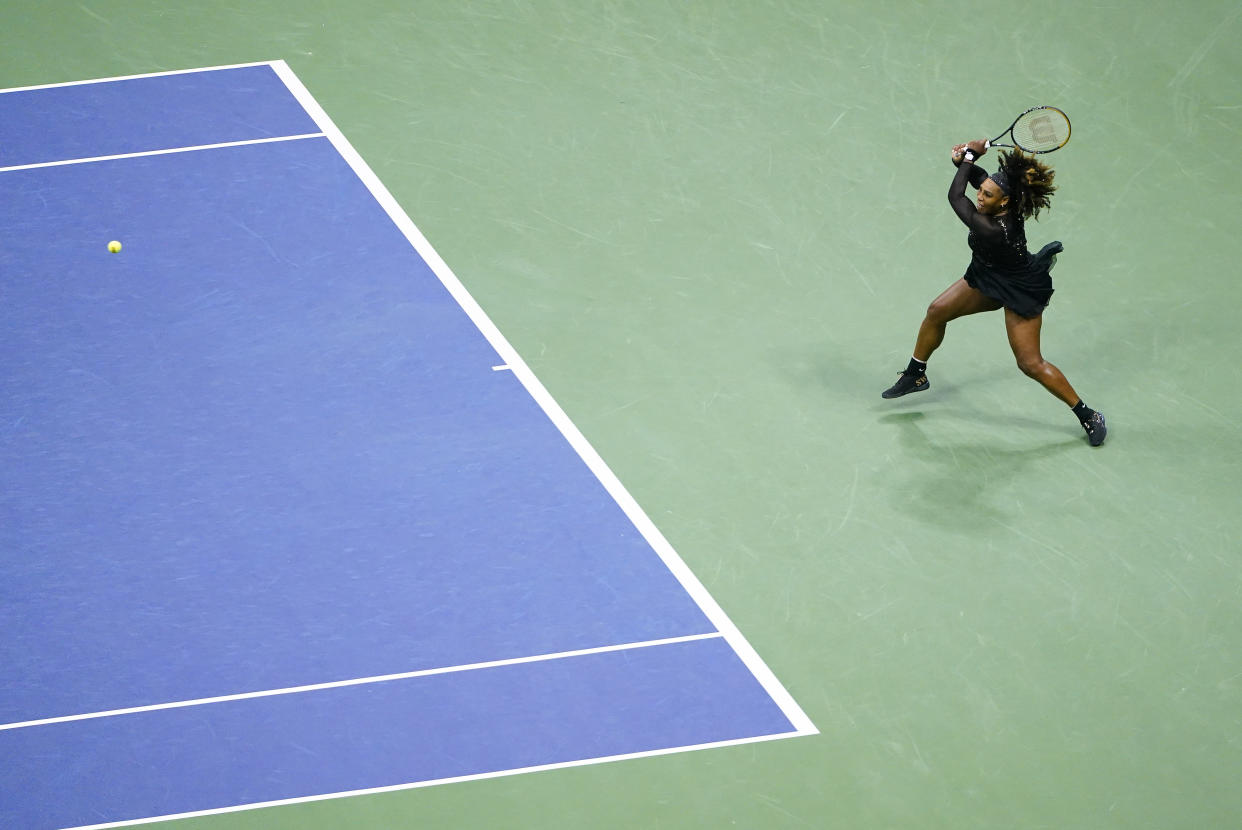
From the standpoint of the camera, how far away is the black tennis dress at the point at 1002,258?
9195 mm

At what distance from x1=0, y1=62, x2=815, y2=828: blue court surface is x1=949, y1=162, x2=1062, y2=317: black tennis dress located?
2.29 meters

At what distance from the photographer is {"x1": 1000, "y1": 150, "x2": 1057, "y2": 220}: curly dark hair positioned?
900 centimetres

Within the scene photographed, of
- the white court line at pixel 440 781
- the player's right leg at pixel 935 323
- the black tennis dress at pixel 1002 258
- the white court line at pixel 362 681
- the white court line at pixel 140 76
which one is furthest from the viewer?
the white court line at pixel 140 76

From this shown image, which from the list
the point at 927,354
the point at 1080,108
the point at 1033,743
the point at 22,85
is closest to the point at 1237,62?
the point at 1080,108

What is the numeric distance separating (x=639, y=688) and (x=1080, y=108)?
6109 mm

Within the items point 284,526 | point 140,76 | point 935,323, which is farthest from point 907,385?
point 140,76

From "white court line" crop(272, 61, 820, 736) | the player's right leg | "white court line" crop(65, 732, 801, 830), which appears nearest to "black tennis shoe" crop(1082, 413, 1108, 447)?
the player's right leg

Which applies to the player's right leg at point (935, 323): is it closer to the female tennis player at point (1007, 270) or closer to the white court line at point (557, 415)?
the female tennis player at point (1007, 270)

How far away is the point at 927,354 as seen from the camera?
990 cm

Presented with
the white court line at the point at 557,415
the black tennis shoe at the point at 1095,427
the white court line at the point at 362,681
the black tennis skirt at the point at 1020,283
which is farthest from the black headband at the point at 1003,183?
the white court line at the point at 362,681

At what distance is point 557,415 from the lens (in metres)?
9.95

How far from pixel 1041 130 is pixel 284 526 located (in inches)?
180

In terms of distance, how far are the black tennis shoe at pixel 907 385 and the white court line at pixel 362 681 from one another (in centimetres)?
210

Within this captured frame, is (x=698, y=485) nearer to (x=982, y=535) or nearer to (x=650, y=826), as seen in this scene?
(x=982, y=535)
